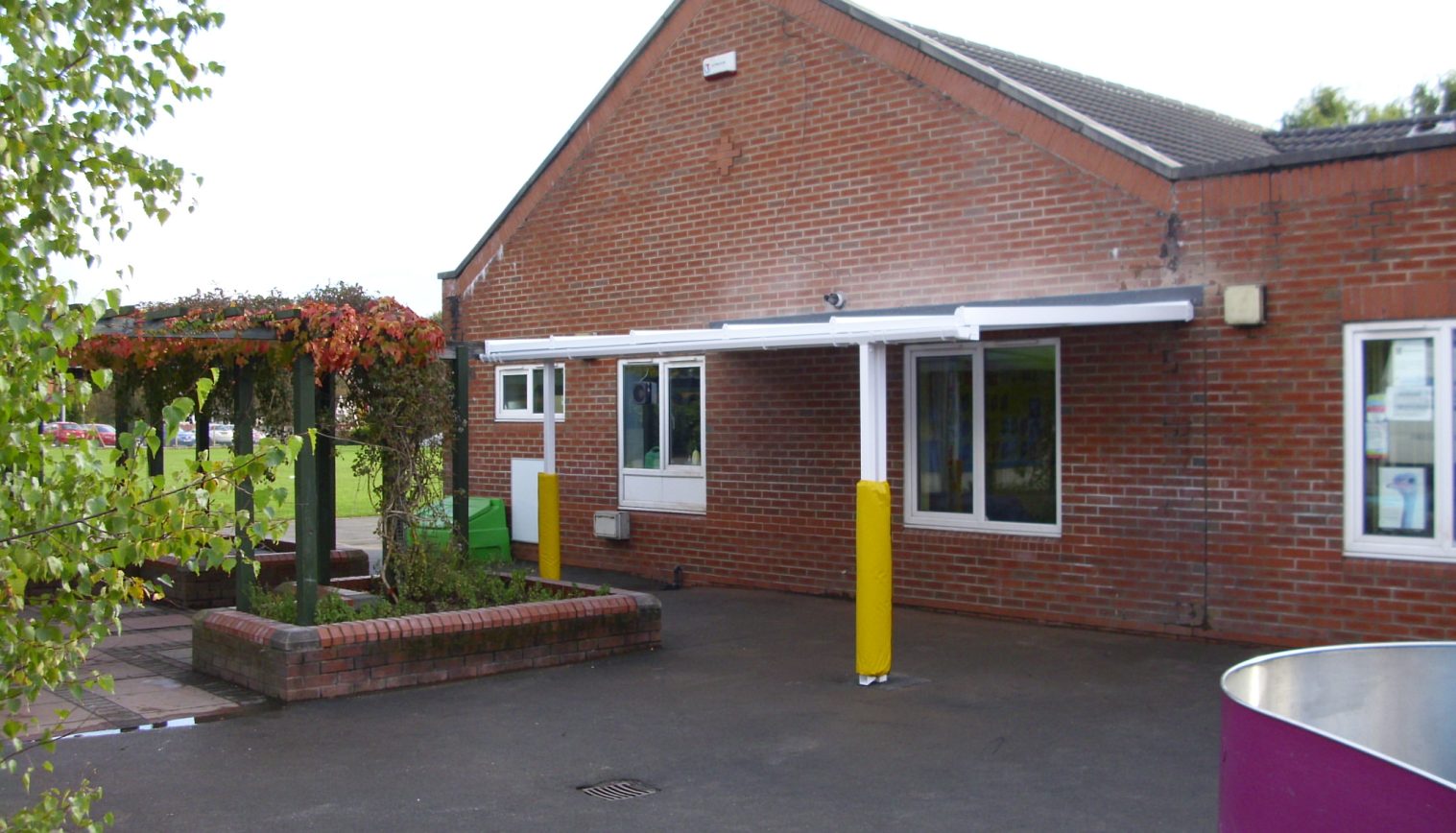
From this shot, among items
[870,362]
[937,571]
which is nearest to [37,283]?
[870,362]

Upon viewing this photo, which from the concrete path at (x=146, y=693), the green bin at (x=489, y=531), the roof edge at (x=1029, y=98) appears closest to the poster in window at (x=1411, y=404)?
the roof edge at (x=1029, y=98)

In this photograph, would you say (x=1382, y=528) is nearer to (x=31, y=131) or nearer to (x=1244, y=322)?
(x=1244, y=322)

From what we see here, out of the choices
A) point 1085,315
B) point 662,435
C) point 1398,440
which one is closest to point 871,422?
point 1085,315

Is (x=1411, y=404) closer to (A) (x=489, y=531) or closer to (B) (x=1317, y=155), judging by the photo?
(B) (x=1317, y=155)

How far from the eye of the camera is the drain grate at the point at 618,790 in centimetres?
673

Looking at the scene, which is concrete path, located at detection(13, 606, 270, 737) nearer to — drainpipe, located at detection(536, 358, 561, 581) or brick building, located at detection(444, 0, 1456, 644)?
drainpipe, located at detection(536, 358, 561, 581)

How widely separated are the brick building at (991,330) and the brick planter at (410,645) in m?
2.59

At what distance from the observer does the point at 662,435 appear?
15.1 meters

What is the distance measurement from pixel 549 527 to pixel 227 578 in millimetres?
3359

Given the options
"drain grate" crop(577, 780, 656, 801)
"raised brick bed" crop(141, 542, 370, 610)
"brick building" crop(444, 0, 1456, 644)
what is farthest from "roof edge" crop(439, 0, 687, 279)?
"drain grate" crop(577, 780, 656, 801)

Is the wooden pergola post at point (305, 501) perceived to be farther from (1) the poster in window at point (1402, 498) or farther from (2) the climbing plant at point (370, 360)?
(1) the poster in window at point (1402, 498)

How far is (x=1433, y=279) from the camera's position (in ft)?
30.4

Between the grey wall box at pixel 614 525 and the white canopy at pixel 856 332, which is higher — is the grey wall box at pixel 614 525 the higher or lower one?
the lower one

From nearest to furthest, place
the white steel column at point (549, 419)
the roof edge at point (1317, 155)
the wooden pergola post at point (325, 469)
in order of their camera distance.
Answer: the roof edge at point (1317, 155)
the wooden pergola post at point (325, 469)
the white steel column at point (549, 419)
